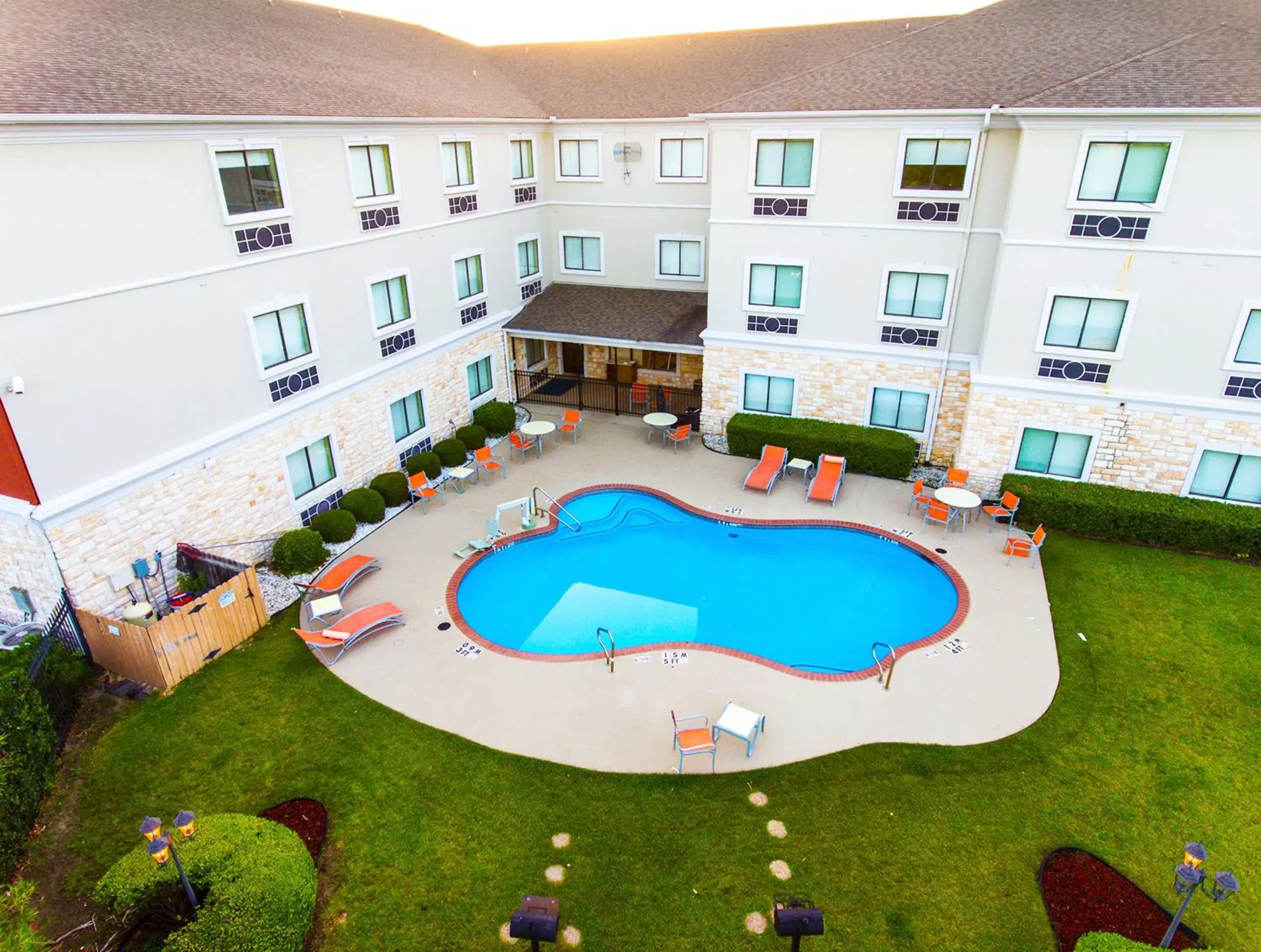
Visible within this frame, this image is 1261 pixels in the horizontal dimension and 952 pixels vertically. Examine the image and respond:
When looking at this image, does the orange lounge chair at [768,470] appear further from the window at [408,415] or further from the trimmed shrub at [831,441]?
the window at [408,415]

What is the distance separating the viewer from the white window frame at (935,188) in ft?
60.9

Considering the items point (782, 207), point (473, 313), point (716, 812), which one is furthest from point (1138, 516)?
point (473, 313)

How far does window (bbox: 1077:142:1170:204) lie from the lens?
52.6 feet

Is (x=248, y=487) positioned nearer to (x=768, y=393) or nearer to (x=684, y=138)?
(x=768, y=393)

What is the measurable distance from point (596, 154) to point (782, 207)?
8817 millimetres

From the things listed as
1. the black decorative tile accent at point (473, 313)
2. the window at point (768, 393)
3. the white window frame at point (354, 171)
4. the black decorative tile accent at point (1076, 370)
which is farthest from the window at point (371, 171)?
the black decorative tile accent at point (1076, 370)

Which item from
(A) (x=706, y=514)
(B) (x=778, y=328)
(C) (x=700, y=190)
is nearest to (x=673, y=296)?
(C) (x=700, y=190)

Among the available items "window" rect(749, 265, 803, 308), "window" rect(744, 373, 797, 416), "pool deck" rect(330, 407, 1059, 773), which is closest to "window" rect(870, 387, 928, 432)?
"window" rect(744, 373, 797, 416)

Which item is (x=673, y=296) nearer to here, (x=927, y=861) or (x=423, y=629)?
(x=423, y=629)

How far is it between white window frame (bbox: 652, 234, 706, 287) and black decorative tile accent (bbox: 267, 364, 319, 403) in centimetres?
1349

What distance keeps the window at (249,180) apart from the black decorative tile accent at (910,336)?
53.6ft

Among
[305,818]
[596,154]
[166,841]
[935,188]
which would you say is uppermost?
[596,154]

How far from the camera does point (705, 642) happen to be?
15.8 meters

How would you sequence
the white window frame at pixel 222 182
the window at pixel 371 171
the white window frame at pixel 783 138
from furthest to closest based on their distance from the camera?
1. the white window frame at pixel 783 138
2. the window at pixel 371 171
3. the white window frame at pixel 222 182
